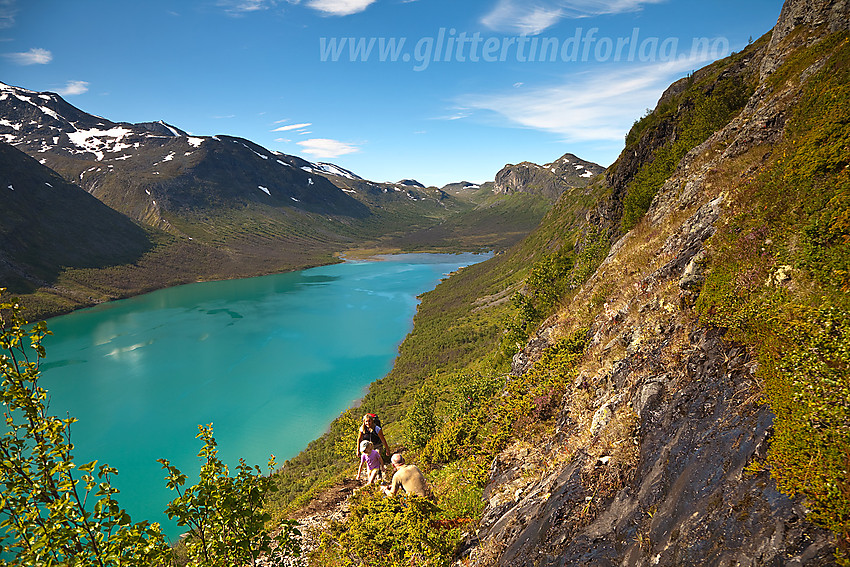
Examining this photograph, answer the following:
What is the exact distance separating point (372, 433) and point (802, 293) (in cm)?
1343

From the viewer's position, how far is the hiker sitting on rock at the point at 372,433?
48.0 feet

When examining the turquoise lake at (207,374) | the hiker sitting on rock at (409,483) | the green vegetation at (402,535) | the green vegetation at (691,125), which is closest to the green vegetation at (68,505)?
the green vegetation at (402,535)

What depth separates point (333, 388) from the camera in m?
67.9

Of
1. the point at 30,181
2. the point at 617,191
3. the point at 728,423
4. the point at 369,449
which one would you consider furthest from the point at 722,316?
the point at 30,181

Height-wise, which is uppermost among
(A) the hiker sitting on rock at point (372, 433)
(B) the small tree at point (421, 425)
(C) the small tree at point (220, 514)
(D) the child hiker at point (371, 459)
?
(C) the small tree at point (220, 514)

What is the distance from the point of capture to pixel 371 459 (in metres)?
15.0

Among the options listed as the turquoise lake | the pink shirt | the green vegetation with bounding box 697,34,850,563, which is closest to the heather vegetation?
the green vegetation with bounding box 697,34,850,563

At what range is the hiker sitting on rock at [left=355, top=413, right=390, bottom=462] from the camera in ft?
48.0

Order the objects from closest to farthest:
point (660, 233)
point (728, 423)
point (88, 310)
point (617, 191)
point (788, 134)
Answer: point (728, 423)
point (788, 134)
point (660, 233)
point (617, 191)
point (88, 310)

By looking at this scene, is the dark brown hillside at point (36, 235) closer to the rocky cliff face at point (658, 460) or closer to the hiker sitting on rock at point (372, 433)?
the hiker sitting on rock at point (372, 433)

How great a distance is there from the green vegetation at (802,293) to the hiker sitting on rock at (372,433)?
11.4m

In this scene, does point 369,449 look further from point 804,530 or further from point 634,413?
point 804,530

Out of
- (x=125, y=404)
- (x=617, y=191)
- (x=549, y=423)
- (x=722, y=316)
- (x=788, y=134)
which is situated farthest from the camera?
(x=125, y=404)

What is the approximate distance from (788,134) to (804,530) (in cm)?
1517
